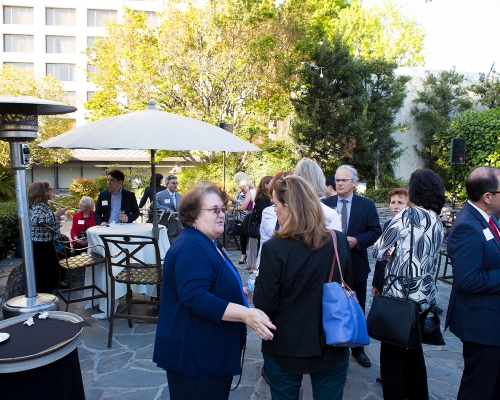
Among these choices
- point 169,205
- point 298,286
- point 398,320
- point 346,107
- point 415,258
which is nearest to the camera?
point 298,286

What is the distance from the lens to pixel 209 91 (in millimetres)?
15820

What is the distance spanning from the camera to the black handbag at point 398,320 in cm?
263

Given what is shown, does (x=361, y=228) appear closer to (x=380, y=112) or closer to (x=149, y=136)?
(x=149, y=136)

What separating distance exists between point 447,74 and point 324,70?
5.54m

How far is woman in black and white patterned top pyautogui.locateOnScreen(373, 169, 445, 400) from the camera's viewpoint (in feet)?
9.29

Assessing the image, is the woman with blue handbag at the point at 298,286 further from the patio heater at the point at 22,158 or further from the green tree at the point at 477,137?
the green tree at the point at 477,137

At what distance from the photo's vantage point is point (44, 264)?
539cm

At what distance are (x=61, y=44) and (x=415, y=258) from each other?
51.0 metres

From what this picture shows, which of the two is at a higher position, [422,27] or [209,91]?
[422,27]

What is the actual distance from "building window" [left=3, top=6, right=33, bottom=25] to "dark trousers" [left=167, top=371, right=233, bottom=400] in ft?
173

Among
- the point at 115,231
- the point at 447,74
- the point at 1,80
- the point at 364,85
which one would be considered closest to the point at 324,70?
the point at 364,85

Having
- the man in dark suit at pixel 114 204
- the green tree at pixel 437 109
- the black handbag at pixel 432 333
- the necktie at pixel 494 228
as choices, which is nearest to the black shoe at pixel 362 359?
the black handbag at pixel 432 333

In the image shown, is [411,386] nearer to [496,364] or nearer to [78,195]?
[496,364]

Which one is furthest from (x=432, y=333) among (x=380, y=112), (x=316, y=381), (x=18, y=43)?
(x=18, y=43)
